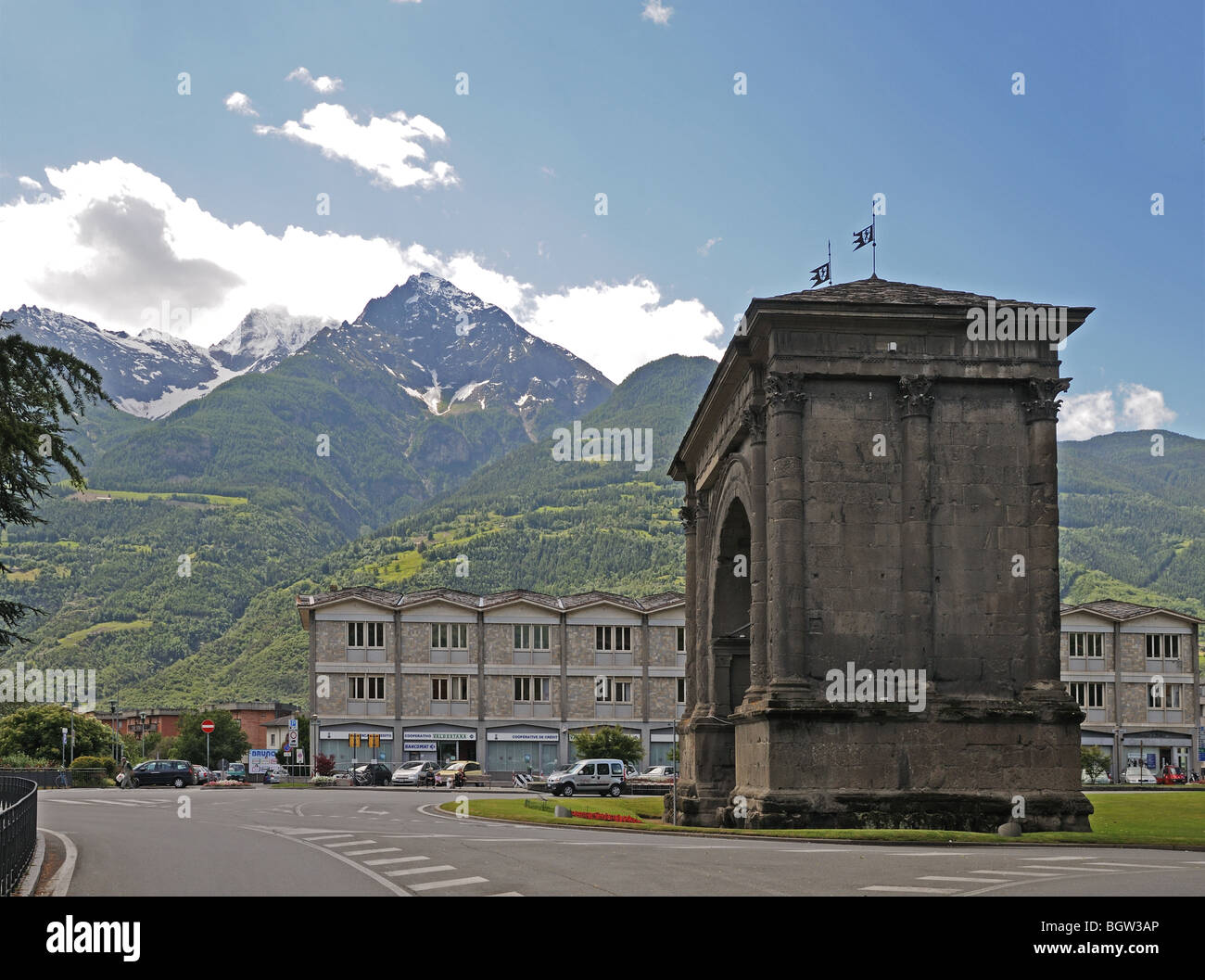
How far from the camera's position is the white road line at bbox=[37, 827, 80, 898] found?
1630cm

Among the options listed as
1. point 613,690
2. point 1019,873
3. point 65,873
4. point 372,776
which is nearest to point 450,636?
point 613,690

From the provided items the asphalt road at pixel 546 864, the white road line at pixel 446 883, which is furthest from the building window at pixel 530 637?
the white road line at pixel 446 883

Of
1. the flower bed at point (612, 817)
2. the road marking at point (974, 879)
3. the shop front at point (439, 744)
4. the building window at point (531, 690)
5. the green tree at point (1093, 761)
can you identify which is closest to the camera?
the road marking at point (974, 879)

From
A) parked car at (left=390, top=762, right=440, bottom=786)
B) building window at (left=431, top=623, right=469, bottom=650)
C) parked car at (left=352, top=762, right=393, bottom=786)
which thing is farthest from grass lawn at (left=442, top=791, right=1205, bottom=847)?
building window at (left=431, top=623, right=469, bottom=650)

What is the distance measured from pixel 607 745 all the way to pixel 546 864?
63.7 meters

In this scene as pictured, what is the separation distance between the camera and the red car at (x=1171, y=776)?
265 feet

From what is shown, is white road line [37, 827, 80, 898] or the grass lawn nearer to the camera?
white road line [37, 827, 80, 898]

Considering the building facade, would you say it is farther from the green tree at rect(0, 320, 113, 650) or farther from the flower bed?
the green tree at rect(0, 320, 113, 650)

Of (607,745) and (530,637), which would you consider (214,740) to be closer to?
(530,637)

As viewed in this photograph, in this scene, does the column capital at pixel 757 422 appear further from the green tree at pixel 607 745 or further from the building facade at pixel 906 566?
the green tree at pixel 607 745

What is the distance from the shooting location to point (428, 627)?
91562mm

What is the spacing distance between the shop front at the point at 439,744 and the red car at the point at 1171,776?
4477 centimetres

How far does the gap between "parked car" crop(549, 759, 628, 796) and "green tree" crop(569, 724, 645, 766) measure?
20.4 m
